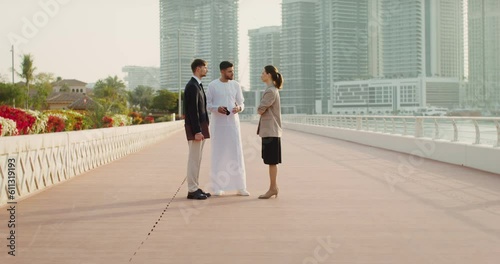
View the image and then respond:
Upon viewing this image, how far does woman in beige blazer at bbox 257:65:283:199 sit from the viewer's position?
9.52 metres

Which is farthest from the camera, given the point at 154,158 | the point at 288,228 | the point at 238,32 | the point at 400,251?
the point at 238,32

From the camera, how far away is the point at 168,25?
9750cm

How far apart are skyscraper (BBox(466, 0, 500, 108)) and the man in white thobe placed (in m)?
170

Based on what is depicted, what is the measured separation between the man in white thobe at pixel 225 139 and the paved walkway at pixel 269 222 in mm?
270

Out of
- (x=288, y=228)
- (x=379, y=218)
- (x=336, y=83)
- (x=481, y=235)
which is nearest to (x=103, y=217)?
(x=288, y=228)

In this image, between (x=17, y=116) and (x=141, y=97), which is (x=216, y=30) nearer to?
(x=141, y=97)

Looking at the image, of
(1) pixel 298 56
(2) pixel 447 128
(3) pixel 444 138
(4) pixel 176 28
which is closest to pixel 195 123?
(2) pixel 447 128

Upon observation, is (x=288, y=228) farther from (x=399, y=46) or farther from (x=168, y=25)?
(x=399, y=46)

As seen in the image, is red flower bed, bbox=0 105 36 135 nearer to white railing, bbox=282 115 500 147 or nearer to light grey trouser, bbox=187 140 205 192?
light grey trouser, bbox=187 140 205 192

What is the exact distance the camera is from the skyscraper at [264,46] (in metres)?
175

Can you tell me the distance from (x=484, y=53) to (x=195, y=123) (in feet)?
611

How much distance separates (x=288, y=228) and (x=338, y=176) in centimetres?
640

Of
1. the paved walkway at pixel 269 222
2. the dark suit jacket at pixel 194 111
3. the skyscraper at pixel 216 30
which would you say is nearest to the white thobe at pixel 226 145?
the dark suit jacket at pixel 194 111

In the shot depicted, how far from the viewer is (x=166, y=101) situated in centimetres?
11662
